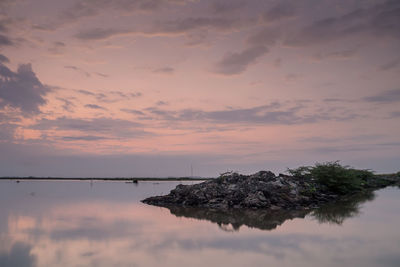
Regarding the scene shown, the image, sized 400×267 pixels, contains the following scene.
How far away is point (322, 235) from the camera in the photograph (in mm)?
10219

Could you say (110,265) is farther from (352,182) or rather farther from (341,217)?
(352,182)

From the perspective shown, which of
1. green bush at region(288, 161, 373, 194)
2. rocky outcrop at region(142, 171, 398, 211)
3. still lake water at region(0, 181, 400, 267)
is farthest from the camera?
green bush at region(288, 161, 373, 194)

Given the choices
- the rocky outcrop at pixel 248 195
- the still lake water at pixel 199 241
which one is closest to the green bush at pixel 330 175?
the rocky outcrop at pixel 248 195

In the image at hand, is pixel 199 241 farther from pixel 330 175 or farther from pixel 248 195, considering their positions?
pixel 330 175

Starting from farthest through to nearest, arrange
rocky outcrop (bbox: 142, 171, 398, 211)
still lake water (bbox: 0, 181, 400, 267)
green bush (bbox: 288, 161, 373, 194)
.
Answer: green bush (bbox: 288, 161, 373, 194) < rocky outcrop (bbox: 142, 171, 398, 211) < still lake water (bbox: 0, 181, 400, 267)

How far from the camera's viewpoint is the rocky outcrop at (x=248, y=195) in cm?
1969

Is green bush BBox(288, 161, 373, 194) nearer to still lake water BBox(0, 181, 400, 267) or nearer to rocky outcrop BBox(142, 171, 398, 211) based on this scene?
rocky outcrop BBox(142, 171, 398, 211)

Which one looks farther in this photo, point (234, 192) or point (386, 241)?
point (234, 192)

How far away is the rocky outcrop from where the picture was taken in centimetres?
1969

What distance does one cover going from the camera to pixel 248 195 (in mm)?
20469

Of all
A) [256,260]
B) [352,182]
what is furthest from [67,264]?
[352,182]

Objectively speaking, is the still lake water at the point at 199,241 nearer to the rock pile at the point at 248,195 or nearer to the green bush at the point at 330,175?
the rock pile at the point at 248,195

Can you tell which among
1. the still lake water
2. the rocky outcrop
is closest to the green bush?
the rocky outcrop

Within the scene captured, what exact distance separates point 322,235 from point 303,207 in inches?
381
